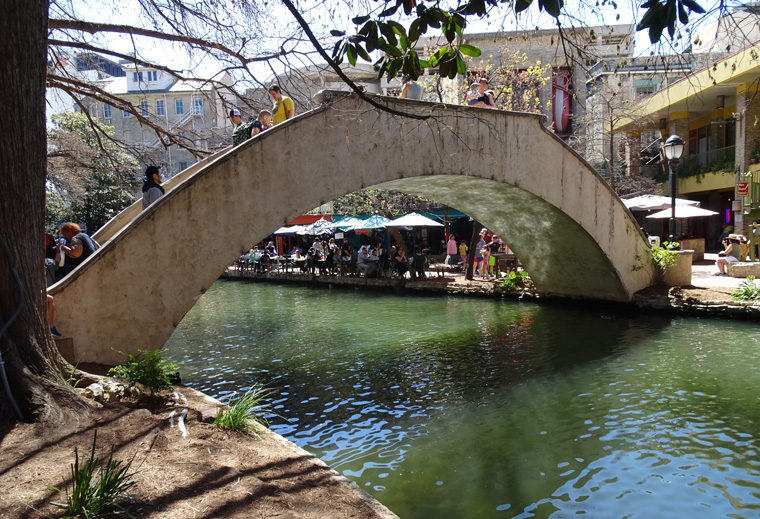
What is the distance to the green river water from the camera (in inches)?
219

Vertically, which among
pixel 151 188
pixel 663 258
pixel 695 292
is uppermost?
pixel 151 188

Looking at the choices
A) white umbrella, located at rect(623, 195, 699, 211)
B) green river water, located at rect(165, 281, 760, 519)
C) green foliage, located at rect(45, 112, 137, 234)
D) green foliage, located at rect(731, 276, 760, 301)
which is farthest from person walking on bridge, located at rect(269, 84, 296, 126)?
white umbrella, located at rect(623, 195, 699, 211)

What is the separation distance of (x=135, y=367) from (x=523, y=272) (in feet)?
45.2

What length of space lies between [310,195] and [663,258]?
34.7ft

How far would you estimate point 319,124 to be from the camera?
29.4ft

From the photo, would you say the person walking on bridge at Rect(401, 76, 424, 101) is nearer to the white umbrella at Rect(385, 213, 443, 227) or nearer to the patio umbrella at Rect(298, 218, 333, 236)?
the white umbrella at Rect(385, 213, 443, 227)

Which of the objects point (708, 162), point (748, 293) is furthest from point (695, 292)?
point (708, 162)

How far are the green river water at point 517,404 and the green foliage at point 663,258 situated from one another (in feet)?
6.97

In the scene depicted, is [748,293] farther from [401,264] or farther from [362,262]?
[362,262]

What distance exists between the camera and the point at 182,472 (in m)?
3.99

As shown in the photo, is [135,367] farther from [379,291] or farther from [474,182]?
[379,291]

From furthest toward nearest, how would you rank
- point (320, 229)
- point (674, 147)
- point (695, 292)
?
point (320, 229) → point (674, 147) → point (695, 292)

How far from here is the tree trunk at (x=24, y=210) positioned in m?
4.48

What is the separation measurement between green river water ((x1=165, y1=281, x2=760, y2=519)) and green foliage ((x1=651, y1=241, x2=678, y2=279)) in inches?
83.7
